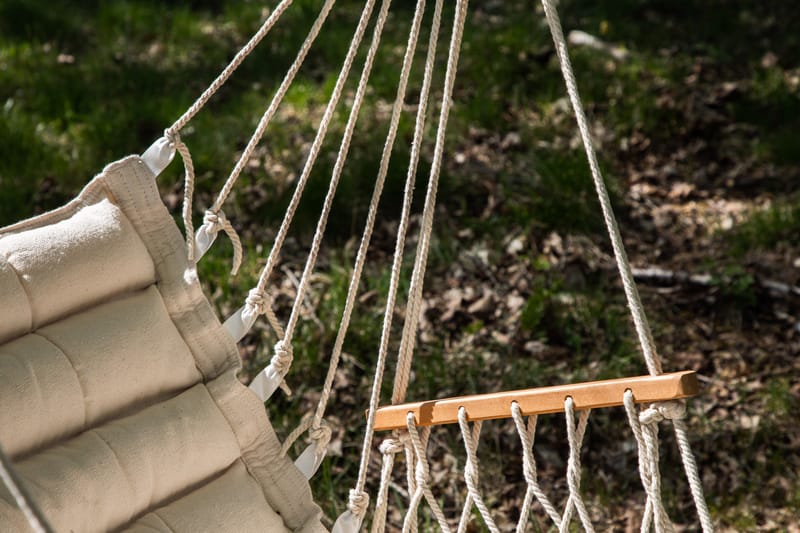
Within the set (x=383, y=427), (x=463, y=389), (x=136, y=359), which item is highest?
(x=136, y=359)

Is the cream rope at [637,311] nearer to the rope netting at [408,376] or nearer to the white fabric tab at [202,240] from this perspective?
the rope netting at [408,376]

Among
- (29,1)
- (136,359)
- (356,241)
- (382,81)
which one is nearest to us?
(136,359)

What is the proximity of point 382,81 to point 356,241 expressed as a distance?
90cm

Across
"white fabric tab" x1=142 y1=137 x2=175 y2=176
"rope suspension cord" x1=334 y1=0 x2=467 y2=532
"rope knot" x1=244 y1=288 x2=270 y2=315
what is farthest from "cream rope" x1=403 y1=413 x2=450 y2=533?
"white fabric tab" x1=142 y1=137 x2=175 y2=176

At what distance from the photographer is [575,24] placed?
439 cm

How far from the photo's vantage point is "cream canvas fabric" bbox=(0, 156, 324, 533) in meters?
1.38

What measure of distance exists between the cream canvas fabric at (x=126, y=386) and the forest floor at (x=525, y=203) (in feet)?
2.51

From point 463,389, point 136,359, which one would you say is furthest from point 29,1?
point 136,359

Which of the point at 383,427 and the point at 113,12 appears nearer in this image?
the point at 383,427

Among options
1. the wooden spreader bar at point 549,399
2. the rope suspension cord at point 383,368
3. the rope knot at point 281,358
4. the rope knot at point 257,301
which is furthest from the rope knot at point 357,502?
the rope knot at point 257,301

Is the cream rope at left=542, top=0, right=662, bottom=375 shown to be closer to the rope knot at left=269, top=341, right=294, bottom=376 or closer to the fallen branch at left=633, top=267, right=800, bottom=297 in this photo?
the rope knot at left=269, top=341, right=294, bottom=376

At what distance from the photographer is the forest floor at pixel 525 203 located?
2.46 meters

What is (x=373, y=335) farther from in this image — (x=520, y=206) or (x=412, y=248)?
(x=520, y=206)

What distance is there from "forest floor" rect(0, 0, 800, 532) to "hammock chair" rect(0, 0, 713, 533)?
740 millimetres
